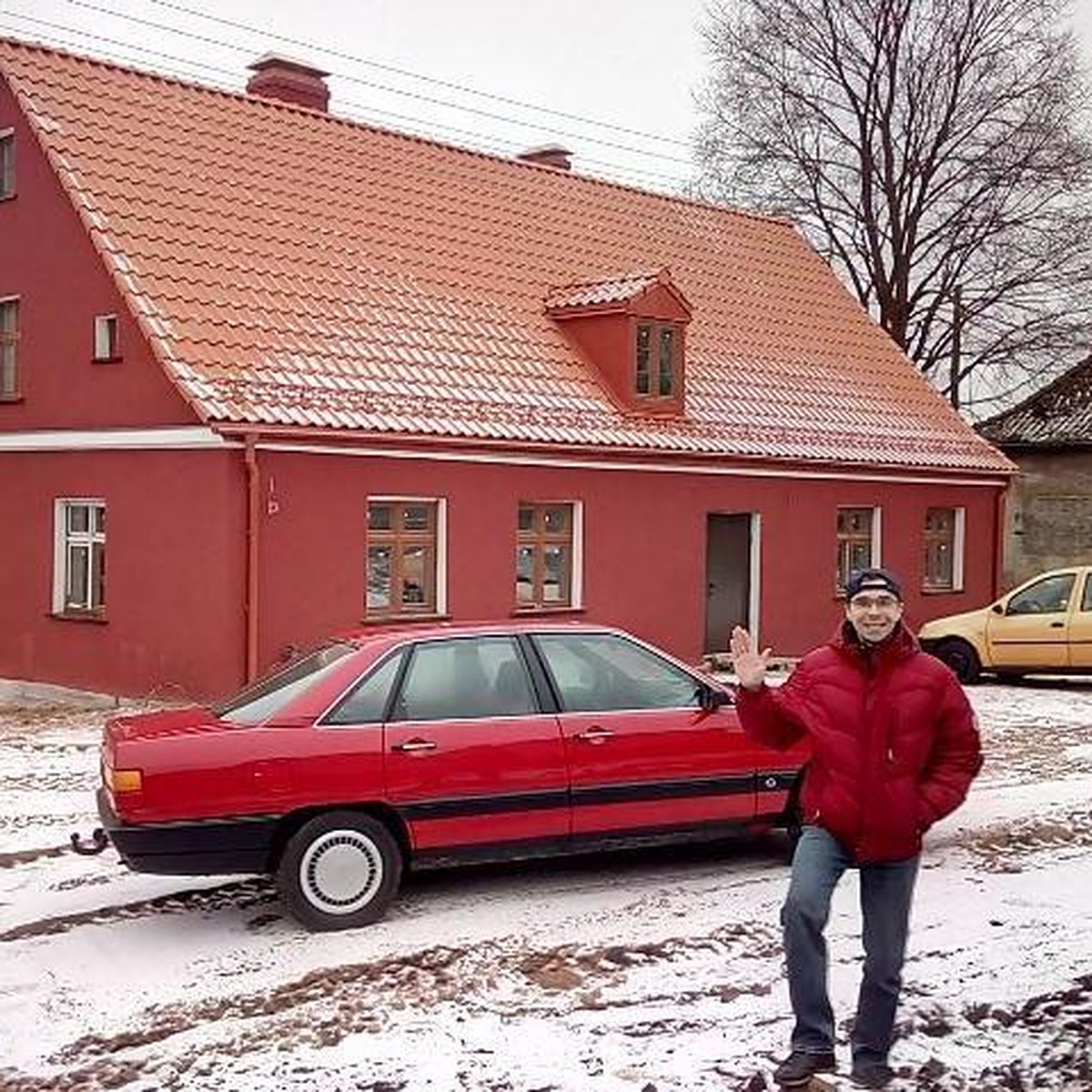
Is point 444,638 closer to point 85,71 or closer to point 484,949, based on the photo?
point 484,949

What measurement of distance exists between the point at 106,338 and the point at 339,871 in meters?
10.7

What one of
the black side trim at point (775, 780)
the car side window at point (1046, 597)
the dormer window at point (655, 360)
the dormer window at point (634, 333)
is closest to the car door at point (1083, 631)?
the car side window at point (1046, 597)

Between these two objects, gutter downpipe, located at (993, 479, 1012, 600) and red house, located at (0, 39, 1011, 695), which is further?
gutter downpipe, located at (993, 479, 1012, 600)

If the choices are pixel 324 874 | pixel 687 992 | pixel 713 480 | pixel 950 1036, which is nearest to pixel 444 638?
pixel 324 874

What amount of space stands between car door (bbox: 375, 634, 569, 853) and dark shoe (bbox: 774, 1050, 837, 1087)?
278cm

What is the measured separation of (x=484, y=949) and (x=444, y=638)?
178 cm

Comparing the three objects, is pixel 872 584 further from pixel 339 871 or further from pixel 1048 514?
pixel 1048 514

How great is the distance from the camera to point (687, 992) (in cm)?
645

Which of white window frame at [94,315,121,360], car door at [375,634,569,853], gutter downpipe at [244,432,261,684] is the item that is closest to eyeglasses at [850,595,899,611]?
car door at [375,634,569,853]

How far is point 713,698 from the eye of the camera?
337 inches

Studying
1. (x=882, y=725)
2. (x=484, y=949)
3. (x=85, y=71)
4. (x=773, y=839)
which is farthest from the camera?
(x=85, y=71)

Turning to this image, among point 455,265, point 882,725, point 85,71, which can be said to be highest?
point 85,71

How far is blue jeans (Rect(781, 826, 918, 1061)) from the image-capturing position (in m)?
5.18

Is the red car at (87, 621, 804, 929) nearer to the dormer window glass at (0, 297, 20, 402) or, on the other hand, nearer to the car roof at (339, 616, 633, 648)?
the car roof at (339, 616, 633, 648)
